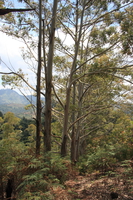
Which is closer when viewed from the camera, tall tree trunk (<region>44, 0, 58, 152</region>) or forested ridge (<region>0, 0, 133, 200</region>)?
forested ridge (<region>0, 0, 133, 200</region>)

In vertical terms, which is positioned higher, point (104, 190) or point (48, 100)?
point (48, 100)

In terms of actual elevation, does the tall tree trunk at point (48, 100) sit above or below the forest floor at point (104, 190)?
above

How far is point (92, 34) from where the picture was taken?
25.8ft

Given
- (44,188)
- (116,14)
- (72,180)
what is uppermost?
(116,14)

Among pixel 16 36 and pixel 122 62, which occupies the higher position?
pixel 16 36

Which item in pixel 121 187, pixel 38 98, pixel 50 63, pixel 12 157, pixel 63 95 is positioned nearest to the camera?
pixel 121 187

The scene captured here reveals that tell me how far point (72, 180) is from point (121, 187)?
1.49m

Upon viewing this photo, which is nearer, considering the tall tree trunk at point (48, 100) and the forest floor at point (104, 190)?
the forest floor at point (104, 190)

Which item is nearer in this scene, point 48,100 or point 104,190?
point 104,190

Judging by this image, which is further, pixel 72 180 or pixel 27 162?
pixel 72 180

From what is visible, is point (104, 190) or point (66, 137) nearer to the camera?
point (104, 190)

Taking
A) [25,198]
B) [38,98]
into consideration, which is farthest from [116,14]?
[25,198]

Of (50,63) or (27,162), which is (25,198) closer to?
(27,162)

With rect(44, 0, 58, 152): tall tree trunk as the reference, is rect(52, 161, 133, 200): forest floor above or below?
below
